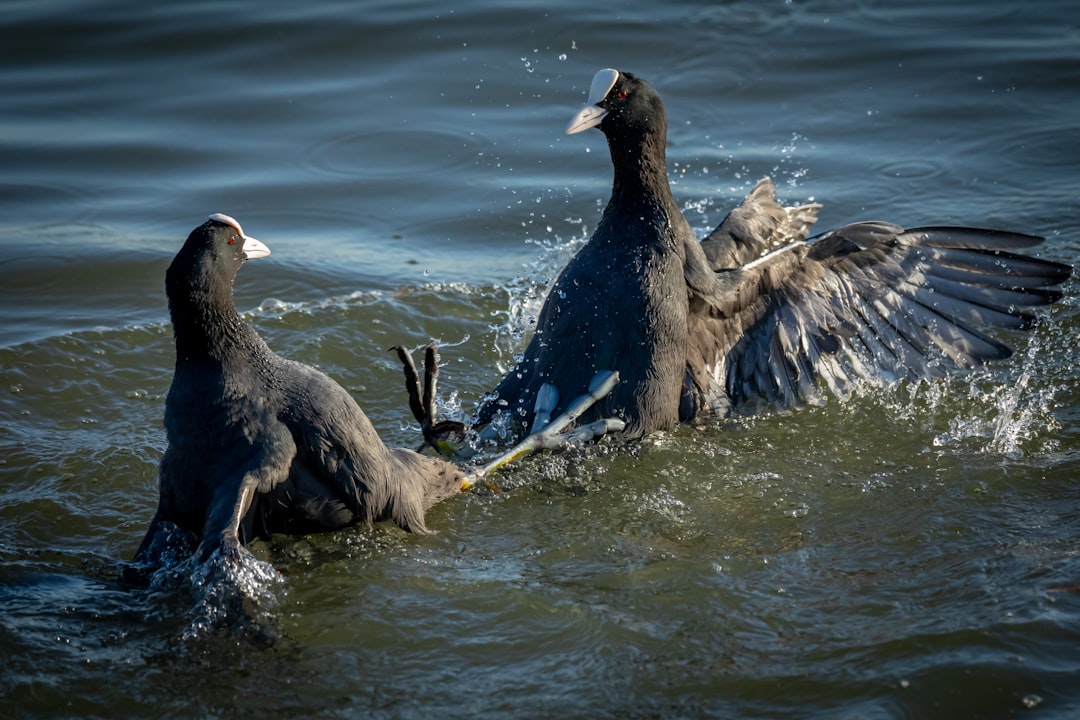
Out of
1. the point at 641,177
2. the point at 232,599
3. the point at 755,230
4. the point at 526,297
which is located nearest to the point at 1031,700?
the point at 232,599

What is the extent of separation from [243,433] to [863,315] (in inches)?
110

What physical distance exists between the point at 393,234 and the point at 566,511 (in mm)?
3298

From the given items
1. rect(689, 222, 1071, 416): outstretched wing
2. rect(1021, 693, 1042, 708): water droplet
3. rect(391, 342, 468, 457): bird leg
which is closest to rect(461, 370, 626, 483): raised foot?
rect(391, 342, 468, 457): bird leg

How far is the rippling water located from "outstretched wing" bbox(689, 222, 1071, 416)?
0.53ft

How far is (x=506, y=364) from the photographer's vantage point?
5621 millimetres

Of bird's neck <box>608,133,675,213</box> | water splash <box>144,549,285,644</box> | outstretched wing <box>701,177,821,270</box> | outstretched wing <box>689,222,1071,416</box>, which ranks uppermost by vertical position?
bird's neck <box>608,133,675,213</box>

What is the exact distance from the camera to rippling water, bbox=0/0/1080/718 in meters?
3.27

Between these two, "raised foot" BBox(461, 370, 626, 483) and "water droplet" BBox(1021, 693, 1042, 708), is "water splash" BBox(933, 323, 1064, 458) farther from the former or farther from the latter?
"water droplet" BBox(1021, 693, 1042, 708)

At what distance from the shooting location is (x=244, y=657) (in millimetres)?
3363

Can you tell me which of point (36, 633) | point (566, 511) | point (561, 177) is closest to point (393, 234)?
point (561, 177)

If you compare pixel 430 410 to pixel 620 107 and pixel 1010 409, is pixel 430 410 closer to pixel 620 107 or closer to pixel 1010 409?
pixel 620 107

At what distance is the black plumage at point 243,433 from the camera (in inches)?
142

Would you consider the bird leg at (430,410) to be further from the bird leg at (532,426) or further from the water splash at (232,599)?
the water splash at (232,599)

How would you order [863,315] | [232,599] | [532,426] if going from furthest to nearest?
1. [863,315]
2. [532,426]
3. [232,599]
